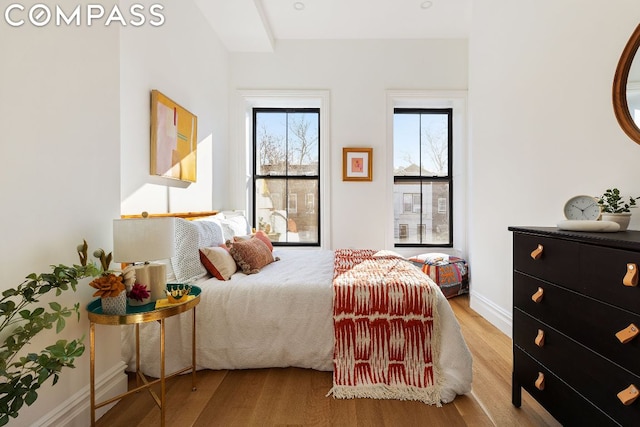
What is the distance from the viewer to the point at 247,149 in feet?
14.3

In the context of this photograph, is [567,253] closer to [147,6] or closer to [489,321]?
[489,321]

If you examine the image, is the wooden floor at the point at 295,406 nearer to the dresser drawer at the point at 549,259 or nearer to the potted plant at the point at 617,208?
the dresser drawer at the point at 549,259

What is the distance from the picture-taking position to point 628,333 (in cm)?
109

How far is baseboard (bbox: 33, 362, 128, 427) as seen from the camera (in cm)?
140

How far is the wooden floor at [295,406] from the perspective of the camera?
1651mm

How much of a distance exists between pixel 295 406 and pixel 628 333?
59.2 inches

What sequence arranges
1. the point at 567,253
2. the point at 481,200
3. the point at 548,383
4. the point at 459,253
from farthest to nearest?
1. the point at 459,253
2. the point at 481,200
3. the point at 548,383
4. the point at 567,253

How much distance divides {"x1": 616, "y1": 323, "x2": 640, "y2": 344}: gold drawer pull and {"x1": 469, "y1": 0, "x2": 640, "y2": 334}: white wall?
86 centimetres

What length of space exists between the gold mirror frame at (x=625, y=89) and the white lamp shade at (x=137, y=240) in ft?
7.89

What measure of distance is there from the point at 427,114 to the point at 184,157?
3.25 m

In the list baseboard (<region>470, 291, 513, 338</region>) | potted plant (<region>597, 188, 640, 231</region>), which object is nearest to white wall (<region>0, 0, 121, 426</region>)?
potted plant (<region>597, 188, 640, 231</region>)

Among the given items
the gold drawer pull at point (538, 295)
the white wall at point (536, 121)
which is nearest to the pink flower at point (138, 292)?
the gold drawer pull at point (538, 295)

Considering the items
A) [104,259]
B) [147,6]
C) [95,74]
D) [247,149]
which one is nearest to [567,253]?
[104,259]

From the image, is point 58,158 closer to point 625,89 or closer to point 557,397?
point 557,397
